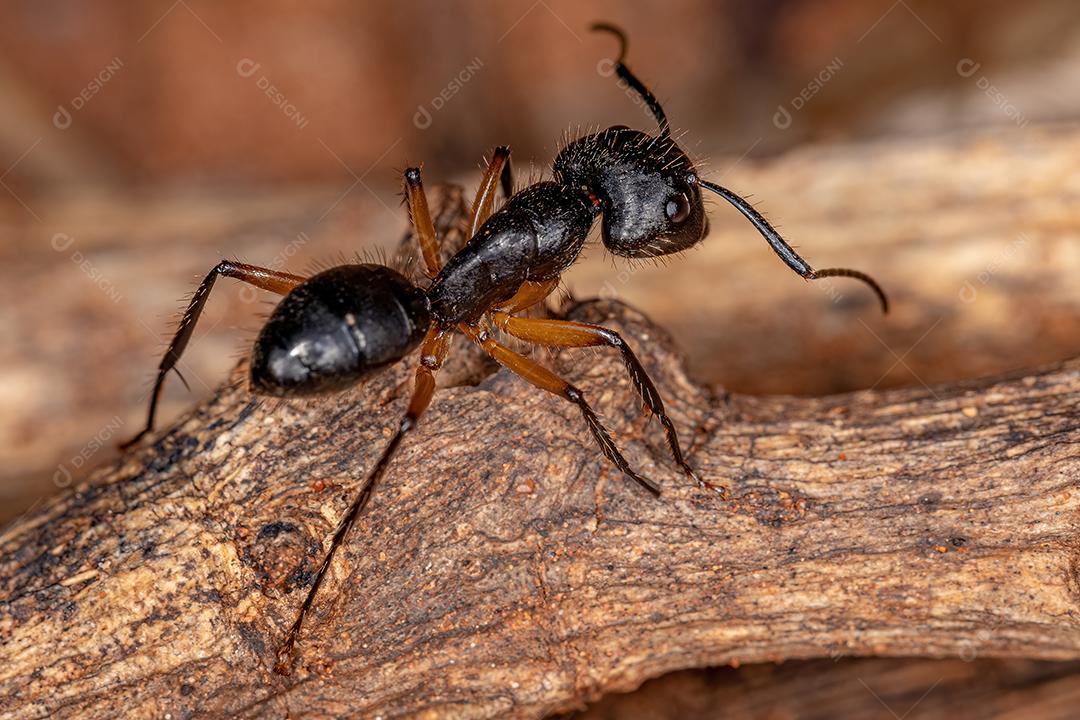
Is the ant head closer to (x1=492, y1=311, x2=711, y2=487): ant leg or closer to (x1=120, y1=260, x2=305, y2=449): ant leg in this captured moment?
(x1=492, y1=311, x2=711, y2=487): ant leg

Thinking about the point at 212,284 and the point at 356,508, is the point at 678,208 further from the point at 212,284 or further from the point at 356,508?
the point at 212,284

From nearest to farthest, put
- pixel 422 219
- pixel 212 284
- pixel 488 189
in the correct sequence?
pixel 212 284, pixel 422 219, pixel 488 189

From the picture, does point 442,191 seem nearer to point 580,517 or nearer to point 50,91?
point 580,517

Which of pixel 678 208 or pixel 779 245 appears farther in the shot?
pixel 678 208

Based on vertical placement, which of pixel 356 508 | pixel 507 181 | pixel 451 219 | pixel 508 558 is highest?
pixel 507 181

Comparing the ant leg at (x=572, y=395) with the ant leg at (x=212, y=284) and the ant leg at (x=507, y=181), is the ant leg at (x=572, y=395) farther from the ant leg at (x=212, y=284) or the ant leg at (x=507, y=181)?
the ant leg at (x=507, y=181)

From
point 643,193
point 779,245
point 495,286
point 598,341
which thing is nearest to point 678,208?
point 643,193
